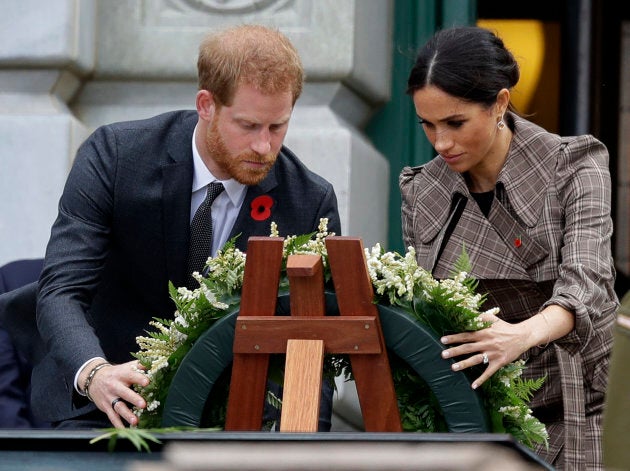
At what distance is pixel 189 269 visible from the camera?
3365 mm

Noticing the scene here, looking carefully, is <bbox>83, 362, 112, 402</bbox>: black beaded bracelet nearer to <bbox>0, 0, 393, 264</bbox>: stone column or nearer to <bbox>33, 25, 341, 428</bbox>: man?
<bbox>33, 25, 341, 428</bbox>: man

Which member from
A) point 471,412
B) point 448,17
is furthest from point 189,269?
point 448,17

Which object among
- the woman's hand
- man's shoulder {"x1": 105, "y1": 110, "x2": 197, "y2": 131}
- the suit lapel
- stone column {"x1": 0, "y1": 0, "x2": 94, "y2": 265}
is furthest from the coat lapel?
stone column {"x1": 0, "y1": 0, "x2": 94, "y2": 265}

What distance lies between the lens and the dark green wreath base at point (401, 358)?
102 inches

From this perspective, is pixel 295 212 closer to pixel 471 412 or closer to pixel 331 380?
pixel 331 380

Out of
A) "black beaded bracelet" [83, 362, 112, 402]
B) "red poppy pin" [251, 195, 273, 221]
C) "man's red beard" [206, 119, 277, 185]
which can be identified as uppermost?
"man's red beard" [206, 119, 277, 185]

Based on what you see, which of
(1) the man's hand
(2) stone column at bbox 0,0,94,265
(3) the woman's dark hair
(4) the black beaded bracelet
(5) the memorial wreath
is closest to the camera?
Result: (5) the memorial wreath

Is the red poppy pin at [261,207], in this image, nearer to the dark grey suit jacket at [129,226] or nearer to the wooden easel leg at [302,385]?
the dark grey suit jacket at [129,226]

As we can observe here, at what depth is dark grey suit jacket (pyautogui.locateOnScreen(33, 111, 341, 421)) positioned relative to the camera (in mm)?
3262

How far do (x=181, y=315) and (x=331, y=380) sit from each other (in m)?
0.35

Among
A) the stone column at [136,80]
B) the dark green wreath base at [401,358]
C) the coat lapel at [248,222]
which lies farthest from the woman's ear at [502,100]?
the stone column at [136,80]

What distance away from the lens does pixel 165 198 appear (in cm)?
338

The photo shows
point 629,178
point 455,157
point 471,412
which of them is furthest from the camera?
point 629,178

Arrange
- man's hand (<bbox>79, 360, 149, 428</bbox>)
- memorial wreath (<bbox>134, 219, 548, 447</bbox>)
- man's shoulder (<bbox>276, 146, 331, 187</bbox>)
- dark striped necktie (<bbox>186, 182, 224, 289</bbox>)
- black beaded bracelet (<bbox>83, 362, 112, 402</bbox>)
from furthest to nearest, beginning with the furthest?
man's shoulder (<bbox>276, 146, 331, 187</bbox>) → dark striped necktie (<bbox>186, 182, 224, 289</bbox>) → black beaded bracelet (<bbox>83, 362, 112, 402</bbox>) → man's hand (<bbox>79, 360, 149, 428</bbox>) → memorial wreath (<bbox>134, 219, 548, 447</bbox>)
